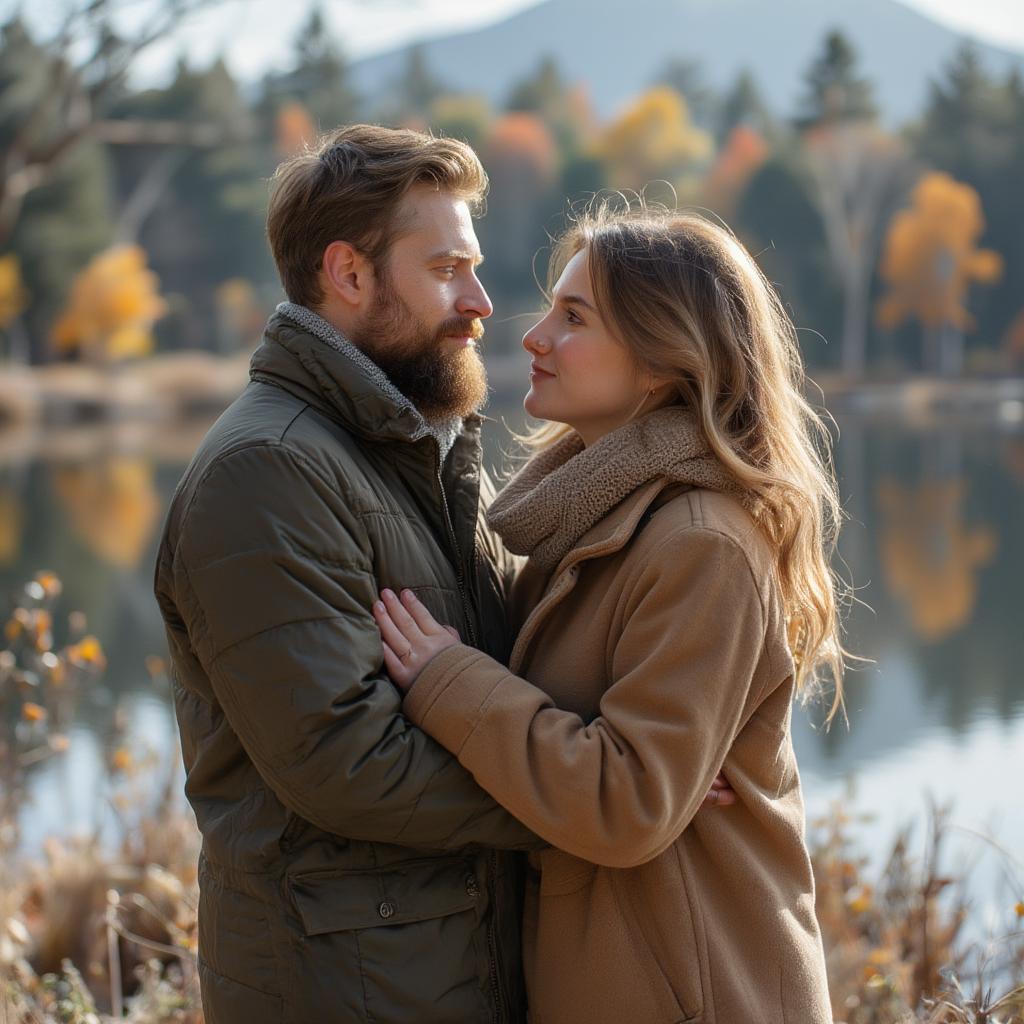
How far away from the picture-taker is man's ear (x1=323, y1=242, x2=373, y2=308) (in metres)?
2.21

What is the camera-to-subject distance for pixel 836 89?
39000 millimetres

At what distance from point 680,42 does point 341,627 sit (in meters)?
159

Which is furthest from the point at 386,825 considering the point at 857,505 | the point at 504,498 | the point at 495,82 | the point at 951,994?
the point at 495,82

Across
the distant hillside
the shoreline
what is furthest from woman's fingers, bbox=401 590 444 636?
the distant hillside

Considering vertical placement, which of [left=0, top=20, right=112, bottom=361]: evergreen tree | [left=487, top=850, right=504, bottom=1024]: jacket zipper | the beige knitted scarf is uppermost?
[left=0, top=20, right=112, bottom=361]: evergreen tree

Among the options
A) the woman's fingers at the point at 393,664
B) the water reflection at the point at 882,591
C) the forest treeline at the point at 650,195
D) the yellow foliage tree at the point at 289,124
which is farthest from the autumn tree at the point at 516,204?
the woman's fingers at the point at 393,664

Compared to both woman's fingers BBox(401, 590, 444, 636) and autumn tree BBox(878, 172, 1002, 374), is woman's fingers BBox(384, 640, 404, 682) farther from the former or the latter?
autumn tree BBox(878, 172, 1002, 374)

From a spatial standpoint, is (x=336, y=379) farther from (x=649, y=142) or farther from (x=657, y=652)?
(x=649, y=142)

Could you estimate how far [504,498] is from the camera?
2.32 meters

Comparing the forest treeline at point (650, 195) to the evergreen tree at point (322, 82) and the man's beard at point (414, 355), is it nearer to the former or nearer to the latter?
the evergreen tree at point (322, 82)

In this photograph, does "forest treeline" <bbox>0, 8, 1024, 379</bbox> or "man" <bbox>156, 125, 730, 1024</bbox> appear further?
"forest treeline" <bbox>0, 8, 1024, 379</bbox>

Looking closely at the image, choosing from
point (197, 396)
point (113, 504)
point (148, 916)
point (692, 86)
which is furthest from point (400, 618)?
point (692, 86)

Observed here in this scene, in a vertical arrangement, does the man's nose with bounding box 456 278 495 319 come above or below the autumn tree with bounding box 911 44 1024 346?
below

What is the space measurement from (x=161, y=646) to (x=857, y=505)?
7.26 m
